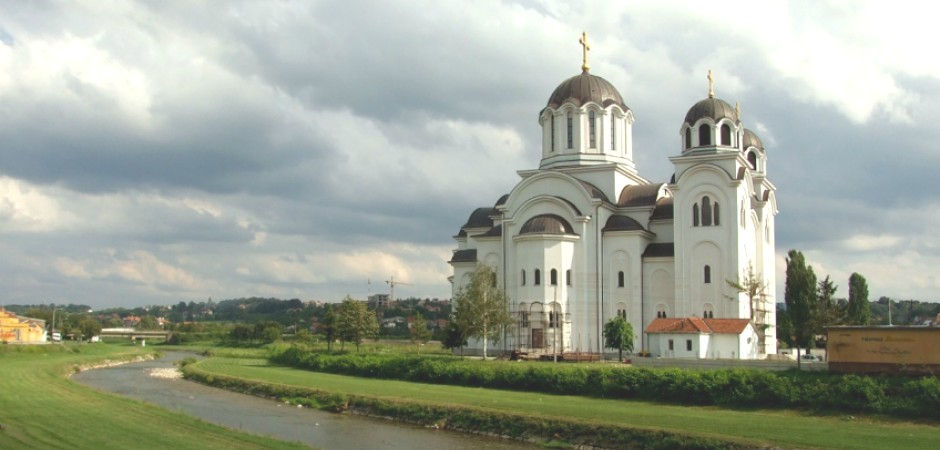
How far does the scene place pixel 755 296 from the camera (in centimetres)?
5112

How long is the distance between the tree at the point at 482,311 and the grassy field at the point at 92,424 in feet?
58.5

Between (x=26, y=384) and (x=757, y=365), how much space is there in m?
30.2

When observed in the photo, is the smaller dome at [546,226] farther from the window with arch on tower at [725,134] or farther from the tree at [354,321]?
the tree at [354,321]

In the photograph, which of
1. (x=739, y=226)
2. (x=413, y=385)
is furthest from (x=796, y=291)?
(x=413, y=385)

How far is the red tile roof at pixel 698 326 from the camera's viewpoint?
141 ft

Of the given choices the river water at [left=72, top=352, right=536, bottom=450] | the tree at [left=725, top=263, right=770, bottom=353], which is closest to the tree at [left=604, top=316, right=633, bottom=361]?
the tree at [left=725, top=263, right=770, bottom=353]

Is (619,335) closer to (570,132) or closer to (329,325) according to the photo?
(570,132)

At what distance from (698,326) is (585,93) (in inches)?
754

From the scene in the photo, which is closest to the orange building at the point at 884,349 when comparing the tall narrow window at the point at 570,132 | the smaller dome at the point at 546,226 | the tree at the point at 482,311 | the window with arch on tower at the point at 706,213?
the tree at the point at 482,311

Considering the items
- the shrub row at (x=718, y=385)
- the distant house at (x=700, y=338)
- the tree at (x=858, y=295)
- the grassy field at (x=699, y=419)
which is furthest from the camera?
the tree at (x=858, y=295)

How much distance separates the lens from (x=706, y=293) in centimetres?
4884

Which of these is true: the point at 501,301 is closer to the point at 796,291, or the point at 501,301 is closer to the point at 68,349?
the point at 796,291

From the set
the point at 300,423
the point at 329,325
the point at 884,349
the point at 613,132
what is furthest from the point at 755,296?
the point at 300,423

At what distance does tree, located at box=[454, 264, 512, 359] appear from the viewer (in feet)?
148
